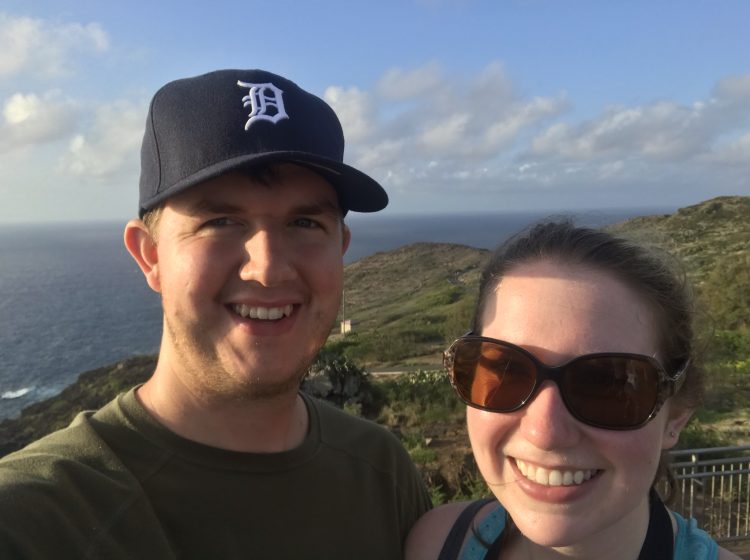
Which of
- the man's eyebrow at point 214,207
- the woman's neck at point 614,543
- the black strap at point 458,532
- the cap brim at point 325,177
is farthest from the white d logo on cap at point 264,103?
the woman's neck at point 614,543

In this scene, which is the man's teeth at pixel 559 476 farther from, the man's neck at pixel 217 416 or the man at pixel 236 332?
the man's neck at pixel 217 416

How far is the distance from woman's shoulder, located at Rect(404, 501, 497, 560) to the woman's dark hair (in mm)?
887

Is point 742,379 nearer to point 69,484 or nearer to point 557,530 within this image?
point 557,530

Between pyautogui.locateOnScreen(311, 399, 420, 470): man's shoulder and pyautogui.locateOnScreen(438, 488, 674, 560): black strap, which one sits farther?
pyautogui.locateOnScreen(311, 399, 420, 470): man's shoulder

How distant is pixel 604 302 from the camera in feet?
6.26

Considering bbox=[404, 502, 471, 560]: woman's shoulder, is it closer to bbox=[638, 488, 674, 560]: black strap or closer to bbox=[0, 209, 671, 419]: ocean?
bbox=[638, 488, 674, 560]: black strap

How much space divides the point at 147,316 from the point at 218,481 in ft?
203

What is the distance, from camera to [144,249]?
2.35 meters

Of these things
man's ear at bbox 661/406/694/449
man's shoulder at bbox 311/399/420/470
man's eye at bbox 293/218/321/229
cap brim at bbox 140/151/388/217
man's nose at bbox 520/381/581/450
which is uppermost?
cap brim at bbox 140/151/388/217

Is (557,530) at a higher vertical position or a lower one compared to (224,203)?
lower

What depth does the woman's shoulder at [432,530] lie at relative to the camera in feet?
7.82

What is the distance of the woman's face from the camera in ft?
6.11

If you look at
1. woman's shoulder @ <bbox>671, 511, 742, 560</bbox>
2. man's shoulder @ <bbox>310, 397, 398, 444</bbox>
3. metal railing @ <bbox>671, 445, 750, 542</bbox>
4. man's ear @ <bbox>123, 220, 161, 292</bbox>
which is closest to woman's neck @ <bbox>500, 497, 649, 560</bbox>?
woman's shoulder @ <bbox>671, 511, 742, 560</bbox>

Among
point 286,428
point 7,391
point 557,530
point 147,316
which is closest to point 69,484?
point 286,428
